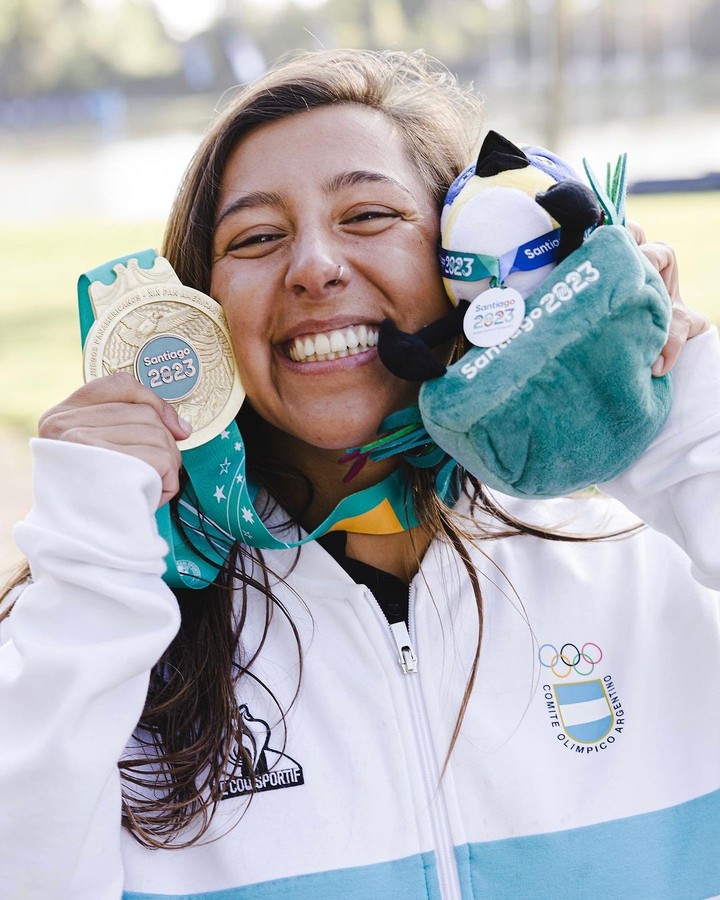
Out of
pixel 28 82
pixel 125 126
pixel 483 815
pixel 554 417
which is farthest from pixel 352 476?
pixel 28 82

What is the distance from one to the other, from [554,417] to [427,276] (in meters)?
0.41

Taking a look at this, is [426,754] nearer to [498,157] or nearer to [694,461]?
[694,461]

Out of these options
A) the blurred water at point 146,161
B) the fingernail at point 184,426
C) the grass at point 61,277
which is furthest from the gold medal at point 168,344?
the blurred water at point 146,161

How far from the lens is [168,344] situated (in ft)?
6.15

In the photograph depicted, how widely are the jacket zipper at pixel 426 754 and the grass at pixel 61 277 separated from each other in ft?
20.2

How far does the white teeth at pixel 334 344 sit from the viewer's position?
1.87 meters

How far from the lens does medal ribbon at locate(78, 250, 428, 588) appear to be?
1.88 meters

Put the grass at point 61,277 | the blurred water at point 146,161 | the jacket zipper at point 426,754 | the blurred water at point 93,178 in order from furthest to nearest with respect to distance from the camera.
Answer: the blurred water at point 93,178
the blurred water at point 146,161
the grass at point 61,277
the jacket zipper at point 426,754

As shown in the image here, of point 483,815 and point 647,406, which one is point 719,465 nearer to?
point 647,406

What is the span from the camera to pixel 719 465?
1.90m

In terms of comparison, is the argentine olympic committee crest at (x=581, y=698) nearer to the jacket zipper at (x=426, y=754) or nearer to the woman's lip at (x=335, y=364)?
the jacket zipper at (x=426, y=754)

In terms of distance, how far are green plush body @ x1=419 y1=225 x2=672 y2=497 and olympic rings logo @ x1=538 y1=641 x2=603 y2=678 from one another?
40 centimetres

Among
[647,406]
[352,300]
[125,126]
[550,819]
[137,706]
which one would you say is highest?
[352,300]

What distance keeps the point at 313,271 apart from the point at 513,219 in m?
0.33
